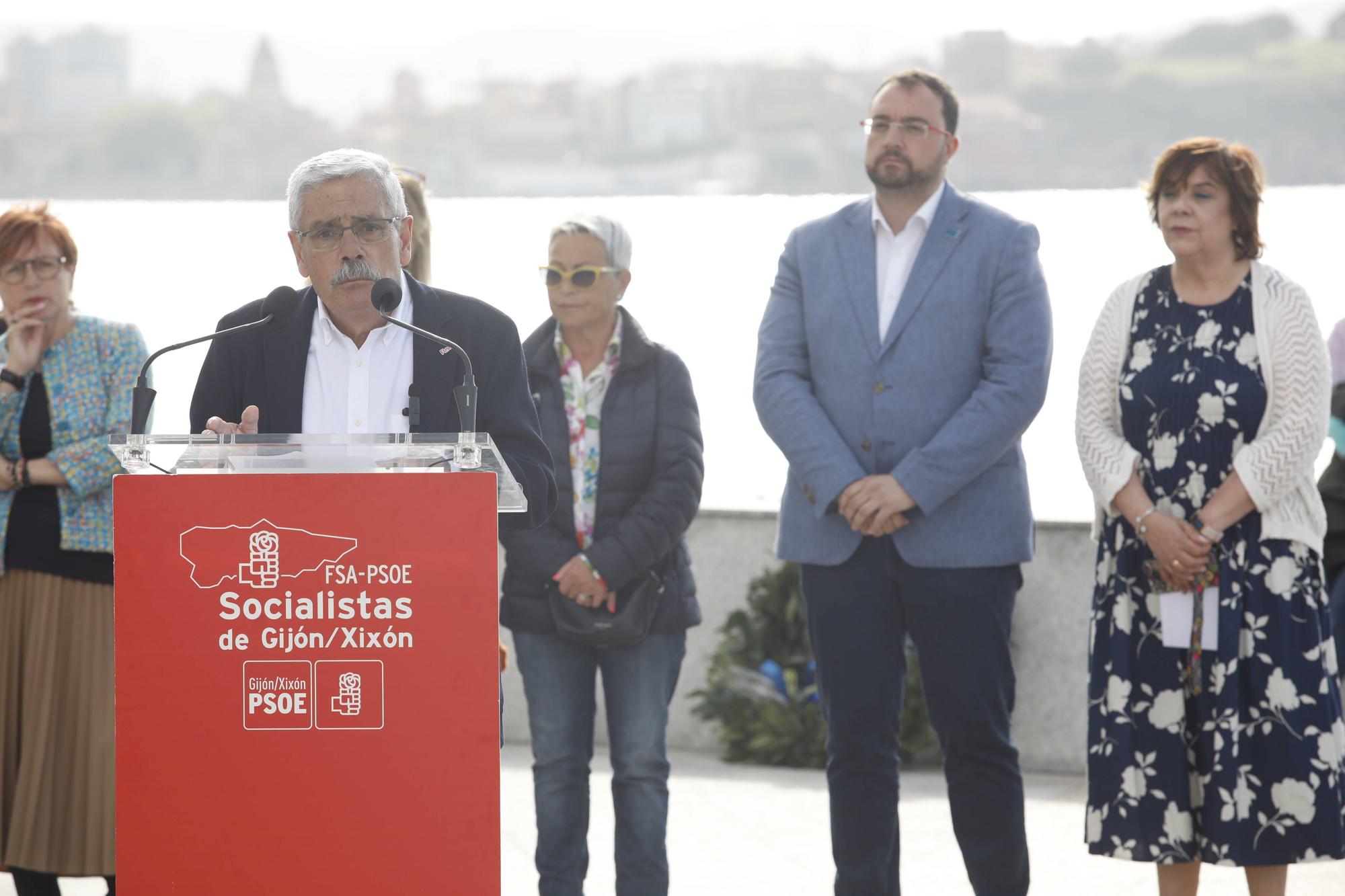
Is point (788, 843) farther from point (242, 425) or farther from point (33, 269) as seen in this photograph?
point (242, 425)

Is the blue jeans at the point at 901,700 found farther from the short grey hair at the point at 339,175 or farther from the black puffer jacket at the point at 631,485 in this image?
the short grey hair at the point at 339,175

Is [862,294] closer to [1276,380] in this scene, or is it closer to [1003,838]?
[1276,380]

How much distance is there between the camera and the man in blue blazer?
11.6 feet

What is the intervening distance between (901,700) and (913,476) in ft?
1.80

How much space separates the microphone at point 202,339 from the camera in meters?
2.24

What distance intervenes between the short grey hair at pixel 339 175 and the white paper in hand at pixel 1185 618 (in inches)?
77.9

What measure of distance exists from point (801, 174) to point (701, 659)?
435 cm

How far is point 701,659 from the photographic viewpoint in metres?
5.99

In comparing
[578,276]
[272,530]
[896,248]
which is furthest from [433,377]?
[896,248]

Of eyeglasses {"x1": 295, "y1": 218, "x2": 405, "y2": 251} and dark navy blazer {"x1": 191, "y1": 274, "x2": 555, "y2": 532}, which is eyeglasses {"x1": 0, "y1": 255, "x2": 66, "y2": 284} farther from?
eyeglasses {"x1": 295, "y1": 218, "x2": 405, "y2": 251}

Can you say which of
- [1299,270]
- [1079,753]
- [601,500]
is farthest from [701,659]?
[1299,270]

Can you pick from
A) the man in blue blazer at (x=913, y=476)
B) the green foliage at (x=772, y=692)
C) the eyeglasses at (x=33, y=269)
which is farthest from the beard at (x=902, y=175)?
the green foliage at (x=772, y=692)

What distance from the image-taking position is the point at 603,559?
3598mm

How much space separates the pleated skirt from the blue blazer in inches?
67.6
